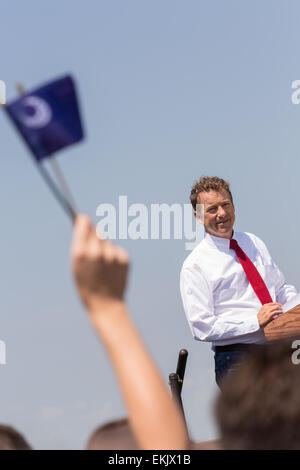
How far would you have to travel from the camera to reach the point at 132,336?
1104mm

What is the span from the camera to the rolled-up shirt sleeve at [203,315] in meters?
4.07

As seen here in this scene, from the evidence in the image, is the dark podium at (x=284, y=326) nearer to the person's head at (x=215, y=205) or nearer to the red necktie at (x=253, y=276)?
the red necktie at (x=253, y=276)

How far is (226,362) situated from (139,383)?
311cm

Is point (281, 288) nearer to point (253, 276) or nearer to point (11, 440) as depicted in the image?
point (253, 276)

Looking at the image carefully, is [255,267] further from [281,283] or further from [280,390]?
[280,390]

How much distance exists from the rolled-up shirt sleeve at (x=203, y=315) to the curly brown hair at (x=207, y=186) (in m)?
0.50

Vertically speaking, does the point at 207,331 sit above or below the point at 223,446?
above

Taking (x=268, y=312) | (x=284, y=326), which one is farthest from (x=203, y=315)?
(x=284, y=326)

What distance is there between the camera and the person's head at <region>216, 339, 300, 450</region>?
3.76 feet

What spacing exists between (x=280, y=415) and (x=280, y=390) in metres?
0.04

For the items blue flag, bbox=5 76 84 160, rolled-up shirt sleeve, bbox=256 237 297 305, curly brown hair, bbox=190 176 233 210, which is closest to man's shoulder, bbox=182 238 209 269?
curly brown hair, bbox=190 176 233 210

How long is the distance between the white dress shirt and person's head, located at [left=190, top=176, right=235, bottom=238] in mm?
106

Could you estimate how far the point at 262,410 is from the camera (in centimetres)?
114
